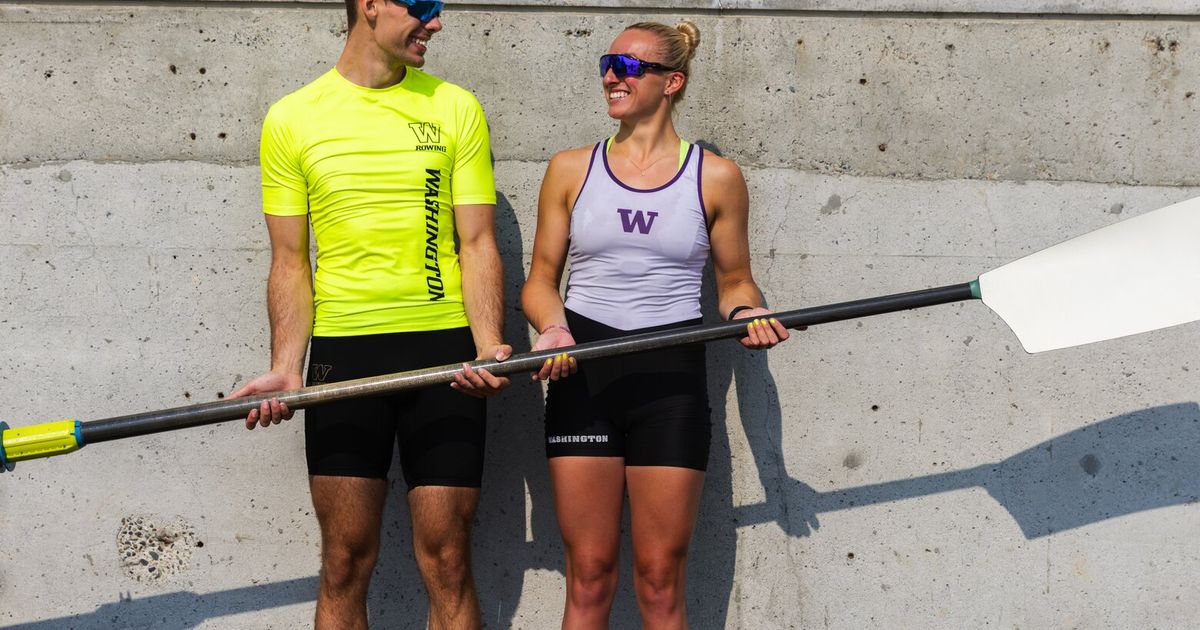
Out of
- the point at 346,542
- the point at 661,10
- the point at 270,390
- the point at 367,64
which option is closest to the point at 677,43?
the point at 661,10

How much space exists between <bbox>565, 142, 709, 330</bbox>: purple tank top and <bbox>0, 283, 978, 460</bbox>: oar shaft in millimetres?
304

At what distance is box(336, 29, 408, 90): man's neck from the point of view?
10.9 feet

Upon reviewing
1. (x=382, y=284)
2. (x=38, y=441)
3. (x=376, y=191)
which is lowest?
(x=38, y=441)

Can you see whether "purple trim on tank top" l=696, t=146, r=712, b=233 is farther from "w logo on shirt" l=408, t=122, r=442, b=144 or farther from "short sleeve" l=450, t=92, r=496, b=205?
"w logo on shirt" l=408, t=122, r=442, b=144

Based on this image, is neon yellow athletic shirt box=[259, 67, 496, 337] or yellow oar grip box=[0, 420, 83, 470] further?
neon yellow athletic shirt box=[259, 67, 496, 337]

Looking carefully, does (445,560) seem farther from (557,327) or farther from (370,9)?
(370,9)

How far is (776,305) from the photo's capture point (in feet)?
12.8

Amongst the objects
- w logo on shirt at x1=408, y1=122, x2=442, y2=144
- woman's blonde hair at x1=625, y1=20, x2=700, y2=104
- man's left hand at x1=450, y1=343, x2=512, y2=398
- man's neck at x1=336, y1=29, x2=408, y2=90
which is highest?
woman's blonde hair at x1=625, y1=20, x2=700, y2=104

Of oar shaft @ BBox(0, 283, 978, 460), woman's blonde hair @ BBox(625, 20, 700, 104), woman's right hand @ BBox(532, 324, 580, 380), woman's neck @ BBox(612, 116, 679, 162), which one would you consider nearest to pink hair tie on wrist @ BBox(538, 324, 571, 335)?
woman's right hand @ BBox(532, 324, 580, 380)

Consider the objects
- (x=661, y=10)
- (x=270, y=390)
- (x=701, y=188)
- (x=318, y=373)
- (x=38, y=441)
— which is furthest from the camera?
(x=661, y=10)

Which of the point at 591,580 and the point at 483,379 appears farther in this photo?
the point at 591,580

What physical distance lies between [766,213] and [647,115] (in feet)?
2.16

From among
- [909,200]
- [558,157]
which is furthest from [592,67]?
[909,200]

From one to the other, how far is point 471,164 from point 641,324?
2.38 ft
